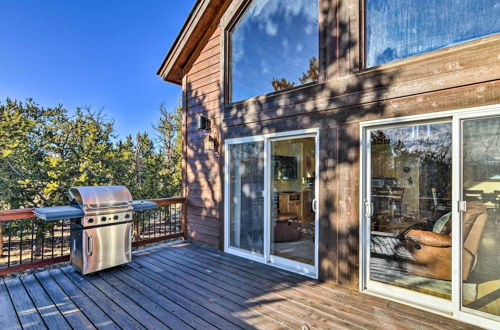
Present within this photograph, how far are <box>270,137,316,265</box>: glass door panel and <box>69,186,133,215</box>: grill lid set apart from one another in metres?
2.17

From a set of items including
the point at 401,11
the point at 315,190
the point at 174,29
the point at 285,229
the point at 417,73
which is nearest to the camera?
the point at 417,73

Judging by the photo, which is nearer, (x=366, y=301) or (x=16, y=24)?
(x=366, y=301)

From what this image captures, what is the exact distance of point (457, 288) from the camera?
7.73 ft

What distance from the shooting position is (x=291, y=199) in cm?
382

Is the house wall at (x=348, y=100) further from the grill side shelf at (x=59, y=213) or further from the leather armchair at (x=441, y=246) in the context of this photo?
the grill side shelf at (x=59, y=213)

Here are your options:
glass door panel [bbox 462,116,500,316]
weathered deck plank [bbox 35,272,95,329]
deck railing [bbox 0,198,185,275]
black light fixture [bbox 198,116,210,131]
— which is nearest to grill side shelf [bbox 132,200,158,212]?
deck railing [bbox 0,198,185,275]

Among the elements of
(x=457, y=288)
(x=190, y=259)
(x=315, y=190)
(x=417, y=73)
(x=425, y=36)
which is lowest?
(x=190, y=259)

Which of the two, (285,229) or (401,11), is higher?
(401,11)

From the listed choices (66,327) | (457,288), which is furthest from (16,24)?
(457,288)

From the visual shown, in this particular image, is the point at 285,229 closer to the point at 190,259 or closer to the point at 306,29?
the point at 190,259

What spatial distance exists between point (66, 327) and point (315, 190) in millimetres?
2908

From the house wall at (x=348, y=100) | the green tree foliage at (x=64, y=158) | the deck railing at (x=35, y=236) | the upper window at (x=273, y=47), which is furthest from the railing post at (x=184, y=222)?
the green tree foliage at (x=64, y=158)

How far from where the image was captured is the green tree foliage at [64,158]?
6184mm

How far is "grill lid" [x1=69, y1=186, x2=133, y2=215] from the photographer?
3351 mm
